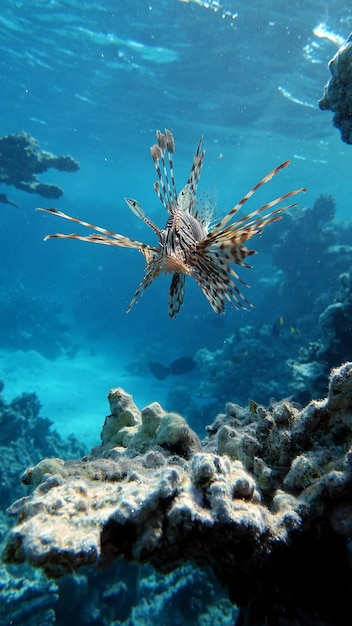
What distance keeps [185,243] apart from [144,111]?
24.1m

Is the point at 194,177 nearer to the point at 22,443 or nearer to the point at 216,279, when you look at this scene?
the point at 216,279

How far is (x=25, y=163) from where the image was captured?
39.9 ft

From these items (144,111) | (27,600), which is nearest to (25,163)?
(27,600)

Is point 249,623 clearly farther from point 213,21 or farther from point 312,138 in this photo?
point 312,138

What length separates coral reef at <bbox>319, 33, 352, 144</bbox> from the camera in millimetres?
4312

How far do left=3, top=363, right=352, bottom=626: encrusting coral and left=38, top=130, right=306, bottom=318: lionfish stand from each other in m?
0.82

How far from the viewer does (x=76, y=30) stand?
603 inches

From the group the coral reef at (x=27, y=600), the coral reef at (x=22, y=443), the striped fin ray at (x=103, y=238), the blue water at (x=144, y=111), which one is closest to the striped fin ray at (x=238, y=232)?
the striped fin ray at (x=103, y=238)

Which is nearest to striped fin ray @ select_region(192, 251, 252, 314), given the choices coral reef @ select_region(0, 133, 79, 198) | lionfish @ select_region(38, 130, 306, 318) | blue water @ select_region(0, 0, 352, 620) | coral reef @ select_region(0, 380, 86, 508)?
lionfish @ select_region(38, 130, 306, 318)

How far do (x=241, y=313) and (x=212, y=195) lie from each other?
17.2 m

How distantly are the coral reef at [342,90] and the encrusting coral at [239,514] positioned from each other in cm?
391

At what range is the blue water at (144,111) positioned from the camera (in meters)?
13.7

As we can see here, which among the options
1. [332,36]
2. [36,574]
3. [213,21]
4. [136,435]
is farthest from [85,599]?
[332,36]

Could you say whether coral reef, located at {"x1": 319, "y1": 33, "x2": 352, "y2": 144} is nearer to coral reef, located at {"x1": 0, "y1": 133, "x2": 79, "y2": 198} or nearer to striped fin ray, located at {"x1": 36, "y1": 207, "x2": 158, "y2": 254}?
striped fin ray, located at {"x1": 36, "y1": 207, "x2": 158, "y2": 254}
